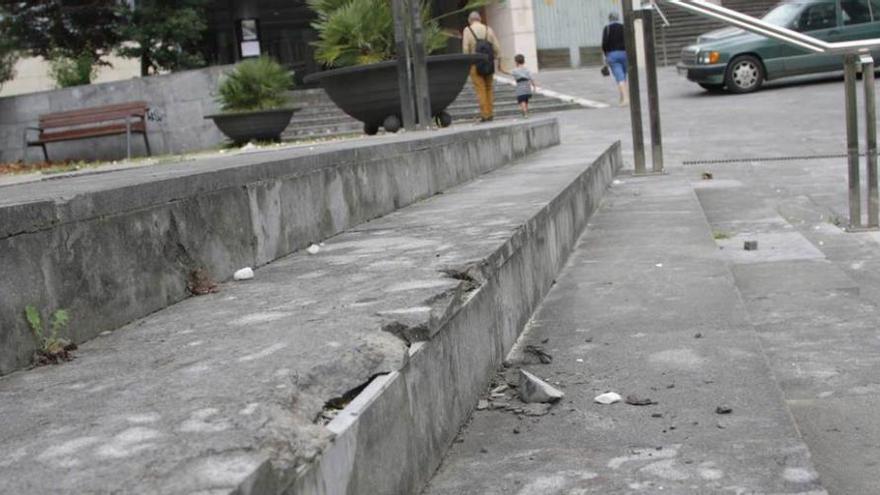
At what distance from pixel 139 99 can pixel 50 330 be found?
14546 mm

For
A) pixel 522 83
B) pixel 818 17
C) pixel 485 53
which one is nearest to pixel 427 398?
pixel 485 53

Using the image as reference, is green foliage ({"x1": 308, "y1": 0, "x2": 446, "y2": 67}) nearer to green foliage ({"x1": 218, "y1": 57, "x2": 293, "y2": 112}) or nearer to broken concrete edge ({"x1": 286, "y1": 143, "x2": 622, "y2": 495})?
green foliage ({"x1": 218, "y1": 57, "x2": 293, "y2": 112})

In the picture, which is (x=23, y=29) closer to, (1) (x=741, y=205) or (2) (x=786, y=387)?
(1) (x=741, y=205)

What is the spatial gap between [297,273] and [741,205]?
16.9 feet

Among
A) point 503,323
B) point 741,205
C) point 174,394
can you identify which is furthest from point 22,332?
point 741,205

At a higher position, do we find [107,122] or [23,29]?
[23,29]

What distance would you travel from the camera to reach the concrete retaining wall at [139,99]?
1585 cm

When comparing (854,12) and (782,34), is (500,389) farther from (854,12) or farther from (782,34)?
(854,12)

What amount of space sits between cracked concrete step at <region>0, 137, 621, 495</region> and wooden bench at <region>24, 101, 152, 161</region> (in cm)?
1228

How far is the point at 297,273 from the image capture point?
322cm

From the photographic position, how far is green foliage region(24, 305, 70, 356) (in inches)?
89.1

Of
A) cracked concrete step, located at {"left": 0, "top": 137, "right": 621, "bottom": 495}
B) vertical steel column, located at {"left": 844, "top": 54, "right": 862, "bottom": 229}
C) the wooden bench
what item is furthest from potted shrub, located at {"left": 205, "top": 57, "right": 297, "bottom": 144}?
cracked concrete step, located at {"left": 0, "top": 137, "right": 621, "bottom": 495}

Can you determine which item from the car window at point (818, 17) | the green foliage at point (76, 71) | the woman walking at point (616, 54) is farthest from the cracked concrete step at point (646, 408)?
the car window at point (818, 17)

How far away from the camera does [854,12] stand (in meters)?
18.8
